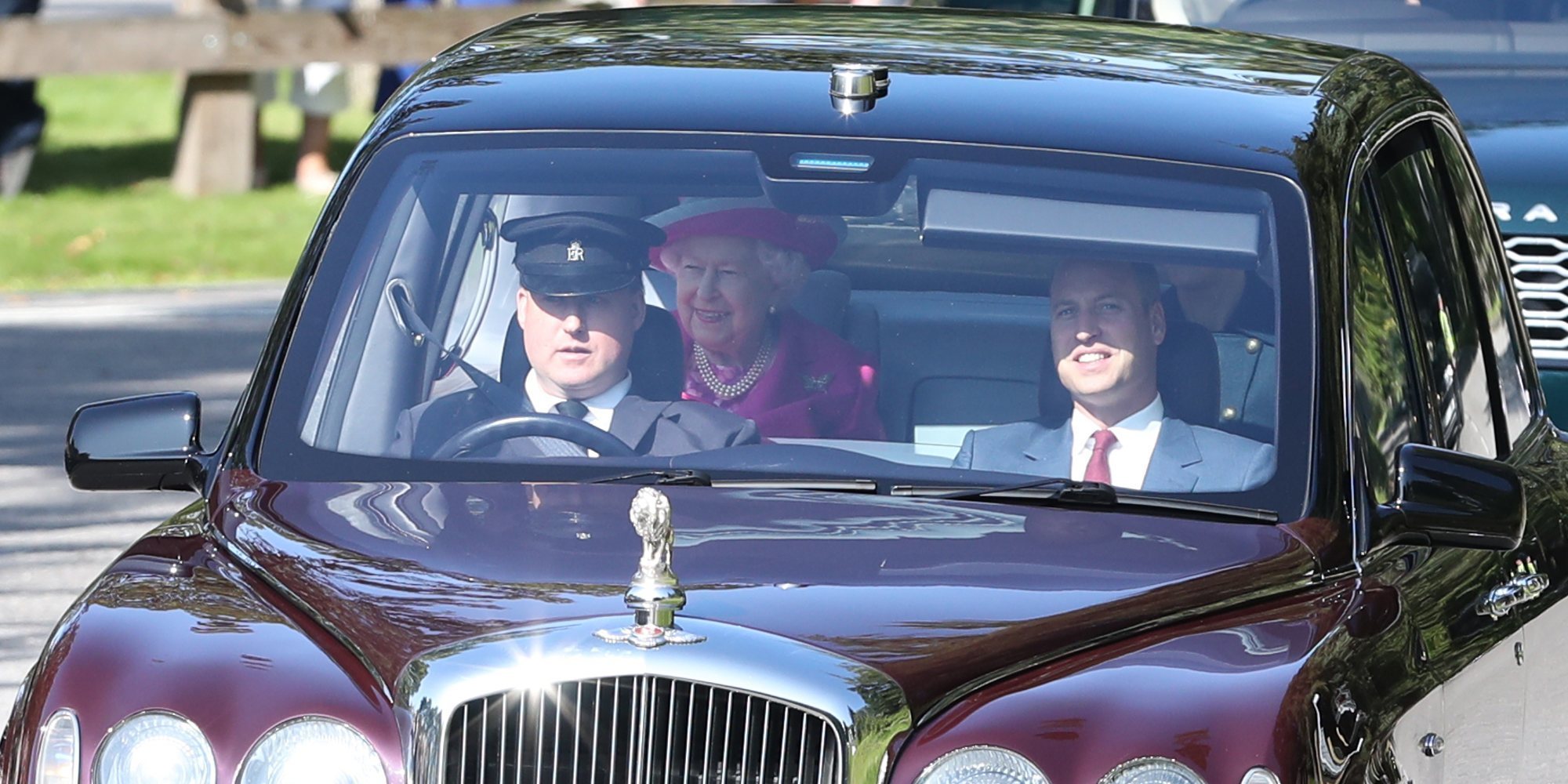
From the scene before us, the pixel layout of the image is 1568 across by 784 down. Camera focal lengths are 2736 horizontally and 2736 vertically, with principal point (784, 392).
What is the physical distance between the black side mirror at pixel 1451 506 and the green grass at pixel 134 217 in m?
11.3

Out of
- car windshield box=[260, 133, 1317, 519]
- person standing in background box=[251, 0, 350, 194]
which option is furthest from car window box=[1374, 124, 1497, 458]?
person standing in background box=[251, 0, 350, 194]

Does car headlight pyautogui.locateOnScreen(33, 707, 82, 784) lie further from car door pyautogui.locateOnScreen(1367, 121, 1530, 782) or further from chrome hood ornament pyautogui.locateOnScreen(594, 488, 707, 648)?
car door pyautogui.locateOnScreen(1367, 121, 1530, 782)

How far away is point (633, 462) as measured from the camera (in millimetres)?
4102

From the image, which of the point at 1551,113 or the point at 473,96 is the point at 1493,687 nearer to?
the point at 473,96

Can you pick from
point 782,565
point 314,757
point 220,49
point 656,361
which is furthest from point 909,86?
point 220,49

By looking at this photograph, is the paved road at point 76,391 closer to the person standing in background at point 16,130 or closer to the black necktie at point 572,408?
the black necktie at point 572,408

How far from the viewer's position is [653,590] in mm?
3328

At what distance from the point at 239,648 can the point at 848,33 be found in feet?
6.28

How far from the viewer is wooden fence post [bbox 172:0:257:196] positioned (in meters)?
17.1

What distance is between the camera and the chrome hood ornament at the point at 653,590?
3281mm

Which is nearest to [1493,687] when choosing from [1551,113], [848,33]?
[848,33]

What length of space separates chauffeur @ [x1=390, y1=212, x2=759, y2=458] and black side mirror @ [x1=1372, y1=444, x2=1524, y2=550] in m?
0.97

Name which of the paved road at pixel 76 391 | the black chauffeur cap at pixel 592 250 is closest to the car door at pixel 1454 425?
the black chauffeur cap at pixel 592 250

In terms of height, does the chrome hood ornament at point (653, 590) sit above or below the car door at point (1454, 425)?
below
